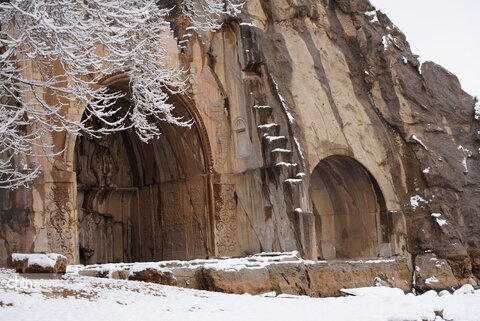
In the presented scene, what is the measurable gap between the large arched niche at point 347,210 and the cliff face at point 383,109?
40 centimetres

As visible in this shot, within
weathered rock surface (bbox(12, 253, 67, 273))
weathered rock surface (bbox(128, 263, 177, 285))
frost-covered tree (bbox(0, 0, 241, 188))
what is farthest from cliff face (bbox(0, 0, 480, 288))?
weathered rock surface (bbox(12, 253, 67, 273))

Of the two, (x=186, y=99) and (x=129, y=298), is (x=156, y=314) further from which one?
(x=186, y=99)

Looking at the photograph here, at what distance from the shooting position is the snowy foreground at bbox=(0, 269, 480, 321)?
10242 millimetres

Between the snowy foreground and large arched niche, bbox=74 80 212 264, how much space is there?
674 cm

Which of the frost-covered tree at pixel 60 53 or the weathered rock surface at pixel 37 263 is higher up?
the frost-covered tree at pixel 60 53

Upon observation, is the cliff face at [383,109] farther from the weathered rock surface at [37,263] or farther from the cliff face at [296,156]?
the weathered rock surface at [37,263]

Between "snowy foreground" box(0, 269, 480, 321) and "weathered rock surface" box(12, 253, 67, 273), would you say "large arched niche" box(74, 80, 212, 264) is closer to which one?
"snowy foreground" box(0, 269, 480, 321)

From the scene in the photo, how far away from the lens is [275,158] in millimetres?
20281

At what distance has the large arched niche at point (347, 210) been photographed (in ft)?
76.3

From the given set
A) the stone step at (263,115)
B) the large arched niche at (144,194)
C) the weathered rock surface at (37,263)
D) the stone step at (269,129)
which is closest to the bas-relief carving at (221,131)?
the large arched niche at (144,194)

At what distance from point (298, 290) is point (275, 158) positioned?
3.88 metres

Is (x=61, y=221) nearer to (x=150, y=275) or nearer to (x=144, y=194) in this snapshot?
(x=150, y=275)

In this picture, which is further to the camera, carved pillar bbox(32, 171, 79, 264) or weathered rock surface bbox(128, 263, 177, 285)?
carved pillar bbox(32, 171, 79, 264)

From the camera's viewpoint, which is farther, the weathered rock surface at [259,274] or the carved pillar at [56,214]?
the carved pillar at [56,214]
